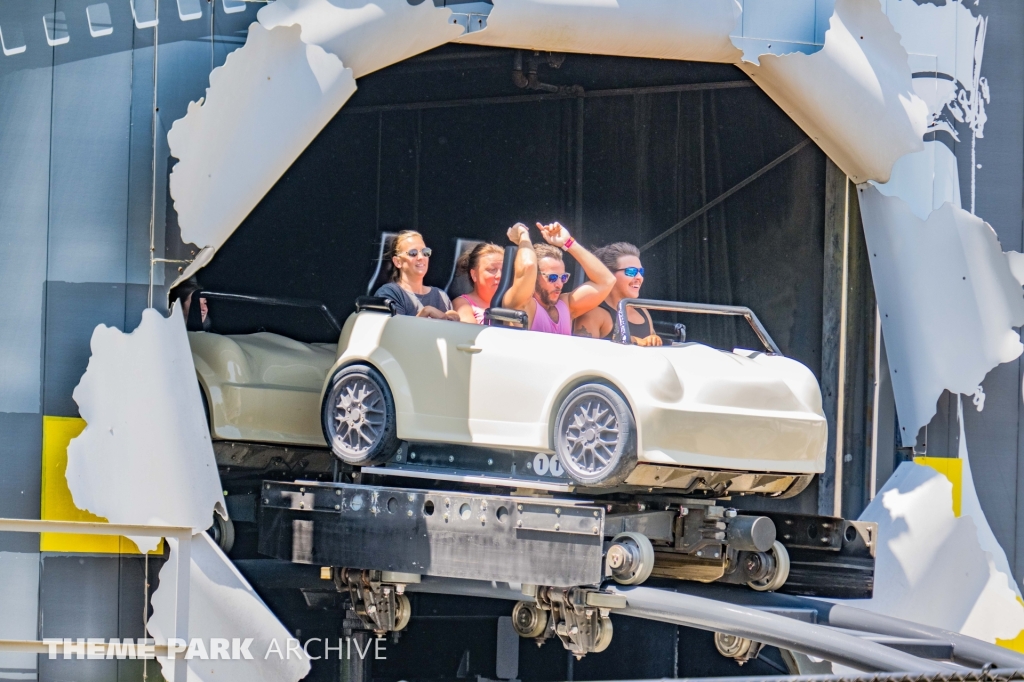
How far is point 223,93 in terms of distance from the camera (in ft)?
22.7

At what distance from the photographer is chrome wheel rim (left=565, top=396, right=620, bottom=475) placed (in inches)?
253

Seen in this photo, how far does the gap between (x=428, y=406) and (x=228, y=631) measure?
5.09ft

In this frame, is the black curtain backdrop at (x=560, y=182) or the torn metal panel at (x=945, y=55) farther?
the black curtain backdrop at (x=560, y=182)

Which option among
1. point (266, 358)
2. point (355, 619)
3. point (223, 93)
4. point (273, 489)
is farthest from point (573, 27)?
point (355, 619)

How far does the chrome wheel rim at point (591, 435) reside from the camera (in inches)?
253

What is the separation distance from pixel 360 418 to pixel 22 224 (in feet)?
6.80

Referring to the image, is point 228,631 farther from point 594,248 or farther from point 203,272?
point 594,248

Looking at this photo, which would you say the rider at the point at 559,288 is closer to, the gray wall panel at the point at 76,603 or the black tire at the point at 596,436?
the black tire at the point at 596,436

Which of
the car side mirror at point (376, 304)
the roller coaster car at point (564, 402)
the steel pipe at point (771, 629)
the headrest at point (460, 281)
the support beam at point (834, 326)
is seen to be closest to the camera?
the steel pipe at point (771, 629)

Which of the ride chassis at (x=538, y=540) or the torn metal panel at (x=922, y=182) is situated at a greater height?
the torn metal panel at (x=922, y=182)

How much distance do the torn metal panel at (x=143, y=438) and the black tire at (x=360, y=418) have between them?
0.71 metres

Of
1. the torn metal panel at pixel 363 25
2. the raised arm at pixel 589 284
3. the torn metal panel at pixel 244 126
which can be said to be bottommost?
the raised arm at pixel 589 284

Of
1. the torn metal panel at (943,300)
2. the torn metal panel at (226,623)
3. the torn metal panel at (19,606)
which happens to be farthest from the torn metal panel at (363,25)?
the torn metal panel at (943,300)

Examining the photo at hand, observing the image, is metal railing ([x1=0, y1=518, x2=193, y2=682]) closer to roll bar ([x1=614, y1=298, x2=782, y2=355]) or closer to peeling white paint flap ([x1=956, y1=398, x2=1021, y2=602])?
roll bar ([x1=614, y1=298, x2=782, y2=355])
